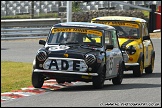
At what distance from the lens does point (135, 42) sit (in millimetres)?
19656

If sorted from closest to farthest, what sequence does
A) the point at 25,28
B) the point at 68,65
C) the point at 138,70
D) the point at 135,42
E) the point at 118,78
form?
the point at 68,65 → the point at 118,78 → the point at 138,70 → the point at 135,42 → the point at 25,28

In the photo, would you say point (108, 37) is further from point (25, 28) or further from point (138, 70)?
point (25, 28)

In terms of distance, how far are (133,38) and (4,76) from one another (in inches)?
161

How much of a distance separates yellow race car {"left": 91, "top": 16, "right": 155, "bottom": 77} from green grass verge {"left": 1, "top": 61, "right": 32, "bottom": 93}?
277 cm

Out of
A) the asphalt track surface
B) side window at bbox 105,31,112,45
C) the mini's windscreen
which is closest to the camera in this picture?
the asphalt track surface

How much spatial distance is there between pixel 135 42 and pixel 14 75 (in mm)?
3597

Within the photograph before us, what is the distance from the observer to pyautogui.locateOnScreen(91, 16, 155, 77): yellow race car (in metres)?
19.3

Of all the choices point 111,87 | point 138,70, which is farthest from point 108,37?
point 138,70

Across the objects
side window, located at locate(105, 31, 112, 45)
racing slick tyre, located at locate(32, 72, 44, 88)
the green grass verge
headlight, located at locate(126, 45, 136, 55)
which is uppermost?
side window, located at locate(105, 31, 112, 45)

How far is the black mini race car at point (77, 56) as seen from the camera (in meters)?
14.8

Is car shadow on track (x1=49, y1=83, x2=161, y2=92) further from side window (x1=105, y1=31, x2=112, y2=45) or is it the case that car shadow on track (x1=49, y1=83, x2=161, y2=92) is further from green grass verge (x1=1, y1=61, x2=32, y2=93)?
green grass verge (x1=1, y1=61, x2=32, y2=93)

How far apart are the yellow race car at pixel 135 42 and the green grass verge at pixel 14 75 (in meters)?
2.77

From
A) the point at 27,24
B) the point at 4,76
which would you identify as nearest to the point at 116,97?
the point at 4,76

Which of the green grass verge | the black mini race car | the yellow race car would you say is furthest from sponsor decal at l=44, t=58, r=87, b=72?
the yellow race car
